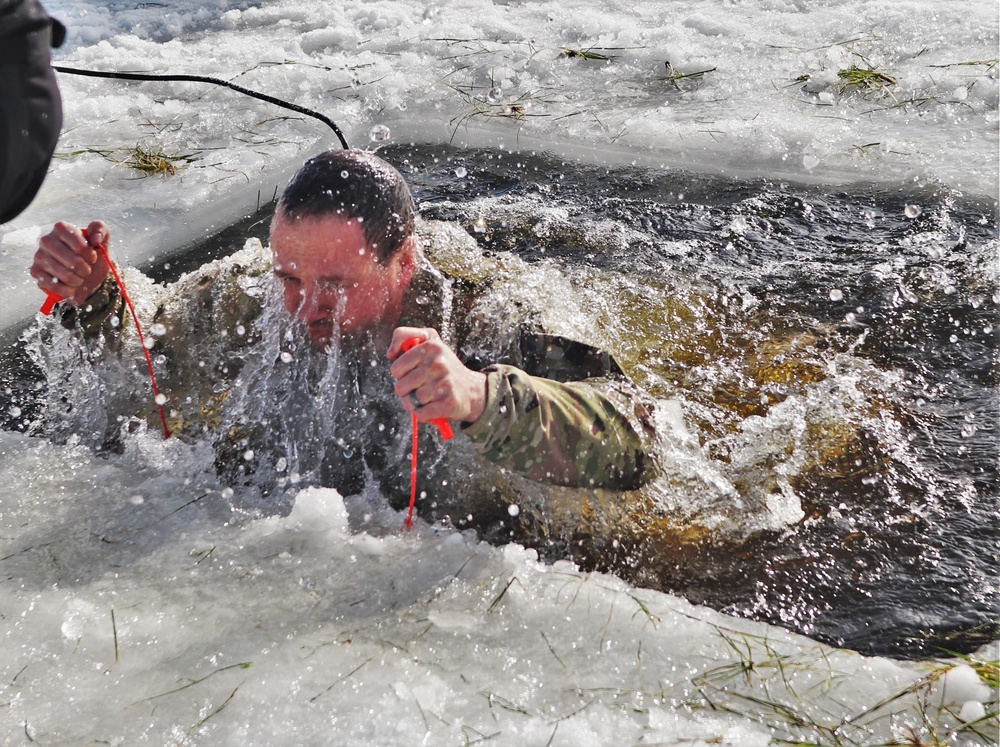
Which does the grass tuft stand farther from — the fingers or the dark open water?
the fingers

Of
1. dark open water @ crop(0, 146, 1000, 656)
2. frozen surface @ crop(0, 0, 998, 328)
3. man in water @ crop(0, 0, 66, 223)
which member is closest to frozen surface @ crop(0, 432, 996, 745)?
dark open water @ crop(0, 146, 1000, 656)

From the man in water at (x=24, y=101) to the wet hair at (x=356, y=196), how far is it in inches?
31.9

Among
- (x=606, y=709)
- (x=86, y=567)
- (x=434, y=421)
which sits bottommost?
(x=86, y=567)

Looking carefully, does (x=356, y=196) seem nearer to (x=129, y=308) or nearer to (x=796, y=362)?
(x=129, y=308)

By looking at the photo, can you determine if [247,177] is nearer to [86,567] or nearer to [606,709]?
[86,567]

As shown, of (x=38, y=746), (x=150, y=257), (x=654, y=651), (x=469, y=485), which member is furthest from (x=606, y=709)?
(x=150, y=257)

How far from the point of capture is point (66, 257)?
264 cm

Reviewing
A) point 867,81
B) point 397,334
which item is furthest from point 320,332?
point 867,81

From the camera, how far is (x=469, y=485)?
2631 millimetres

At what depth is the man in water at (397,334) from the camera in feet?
6.86

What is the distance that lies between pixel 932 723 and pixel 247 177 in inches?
155

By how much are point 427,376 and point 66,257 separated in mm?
1453

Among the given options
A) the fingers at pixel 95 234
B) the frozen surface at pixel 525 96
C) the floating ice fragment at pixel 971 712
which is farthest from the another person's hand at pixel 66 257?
the floating ice fragment at pixel 971 712

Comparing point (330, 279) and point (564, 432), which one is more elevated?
point (330, 279)
